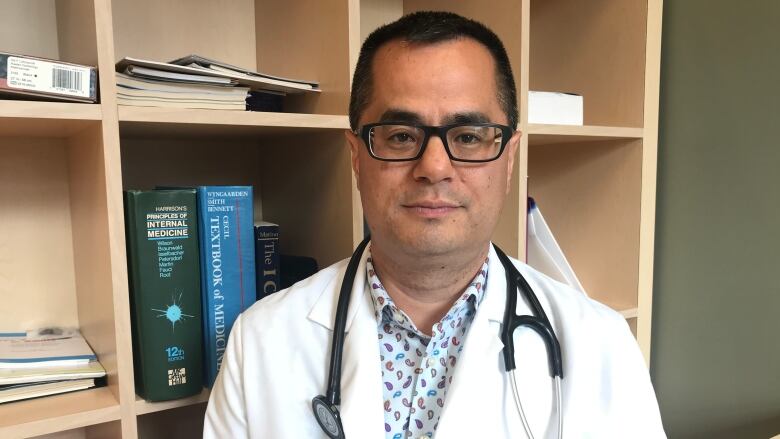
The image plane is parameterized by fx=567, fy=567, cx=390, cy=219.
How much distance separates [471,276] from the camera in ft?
3.25

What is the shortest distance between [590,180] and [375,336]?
875mm

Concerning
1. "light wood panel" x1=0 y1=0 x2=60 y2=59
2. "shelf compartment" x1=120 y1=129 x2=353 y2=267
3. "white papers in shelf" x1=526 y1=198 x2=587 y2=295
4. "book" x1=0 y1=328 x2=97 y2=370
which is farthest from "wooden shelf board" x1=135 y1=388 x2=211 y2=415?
"white papers in shelf" x1=526 y1=198 x2=587 y2=295

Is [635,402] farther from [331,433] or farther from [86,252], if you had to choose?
[86,252]

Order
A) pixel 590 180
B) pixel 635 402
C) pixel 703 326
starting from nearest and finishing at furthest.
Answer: pixel 635 402
pixel 703 326
pixel 590 180

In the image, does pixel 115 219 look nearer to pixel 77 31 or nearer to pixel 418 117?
pixel 77 31

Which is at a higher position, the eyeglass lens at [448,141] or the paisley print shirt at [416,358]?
the eyeglass lens at [448,141]

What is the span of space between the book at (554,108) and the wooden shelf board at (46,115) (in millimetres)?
847

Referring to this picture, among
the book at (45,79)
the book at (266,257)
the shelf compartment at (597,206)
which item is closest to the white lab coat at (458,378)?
the book at (266,257)

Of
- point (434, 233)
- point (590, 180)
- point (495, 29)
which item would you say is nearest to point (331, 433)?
point (434, 233)

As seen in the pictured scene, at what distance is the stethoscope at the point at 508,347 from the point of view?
862 millimetres

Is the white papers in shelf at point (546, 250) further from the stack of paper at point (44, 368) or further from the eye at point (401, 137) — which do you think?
the stack of paper at point (44, 368)

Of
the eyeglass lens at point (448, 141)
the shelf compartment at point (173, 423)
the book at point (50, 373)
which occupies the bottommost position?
the shelf compartment at point (173, 423)

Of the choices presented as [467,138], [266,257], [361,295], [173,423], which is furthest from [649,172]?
[173,423]

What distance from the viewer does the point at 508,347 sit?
2.93ft
